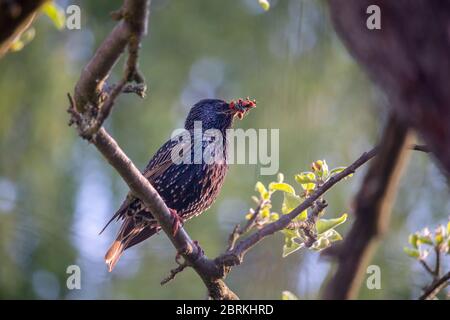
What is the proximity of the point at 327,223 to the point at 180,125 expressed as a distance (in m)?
5.33

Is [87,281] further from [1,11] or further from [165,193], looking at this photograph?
[1,11]

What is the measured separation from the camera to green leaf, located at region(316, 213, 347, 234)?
301cm

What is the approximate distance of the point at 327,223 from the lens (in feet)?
9.90

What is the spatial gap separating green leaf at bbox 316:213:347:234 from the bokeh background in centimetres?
212

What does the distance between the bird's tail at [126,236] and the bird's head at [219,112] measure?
833mm

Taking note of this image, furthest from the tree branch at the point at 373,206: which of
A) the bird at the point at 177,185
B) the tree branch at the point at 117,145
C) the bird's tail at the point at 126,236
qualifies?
the bird's tail at the point at 126,236

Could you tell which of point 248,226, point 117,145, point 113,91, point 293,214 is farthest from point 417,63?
point 248,226

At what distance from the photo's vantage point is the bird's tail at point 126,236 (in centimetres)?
451

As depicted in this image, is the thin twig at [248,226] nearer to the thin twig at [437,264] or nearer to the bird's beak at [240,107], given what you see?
the thin twig at [437,264]

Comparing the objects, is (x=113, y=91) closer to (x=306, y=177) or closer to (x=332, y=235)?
(x=306, y=177)

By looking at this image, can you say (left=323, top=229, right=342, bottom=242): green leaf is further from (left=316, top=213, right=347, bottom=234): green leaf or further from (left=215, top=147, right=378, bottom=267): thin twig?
(left=215, top=147, right=378, bottom=267): thin twig

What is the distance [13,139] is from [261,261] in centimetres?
350
